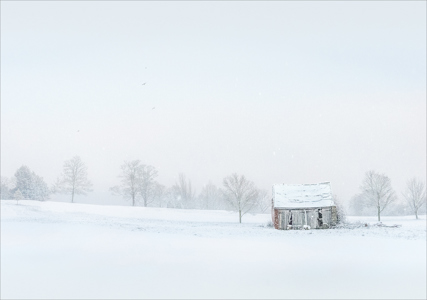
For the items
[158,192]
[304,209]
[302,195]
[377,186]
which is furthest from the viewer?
[158,192]

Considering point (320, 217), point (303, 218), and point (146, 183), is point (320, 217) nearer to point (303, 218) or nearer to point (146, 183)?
point (303, 218)

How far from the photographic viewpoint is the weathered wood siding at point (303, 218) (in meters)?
40.8

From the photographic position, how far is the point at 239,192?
48812mm

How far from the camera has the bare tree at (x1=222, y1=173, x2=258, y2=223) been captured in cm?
4875

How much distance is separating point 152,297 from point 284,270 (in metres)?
5.87

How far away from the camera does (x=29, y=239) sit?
20.9 m

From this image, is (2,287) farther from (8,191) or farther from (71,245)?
(8,191)

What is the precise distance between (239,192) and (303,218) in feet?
34.7

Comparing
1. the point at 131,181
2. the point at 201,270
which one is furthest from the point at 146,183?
the point at 201,270

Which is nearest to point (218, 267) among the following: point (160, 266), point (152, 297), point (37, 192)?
point (160, 266)

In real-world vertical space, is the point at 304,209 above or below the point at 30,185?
below

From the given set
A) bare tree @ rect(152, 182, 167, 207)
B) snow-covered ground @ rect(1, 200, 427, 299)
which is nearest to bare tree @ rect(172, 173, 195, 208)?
bare tree @ rect(152, 182, 167, 207)

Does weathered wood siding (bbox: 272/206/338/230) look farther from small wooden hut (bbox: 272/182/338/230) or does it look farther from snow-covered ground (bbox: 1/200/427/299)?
snow-covered ground (bbox: 1/200/427/299)

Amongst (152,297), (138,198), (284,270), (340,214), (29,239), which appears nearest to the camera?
(152,297)
